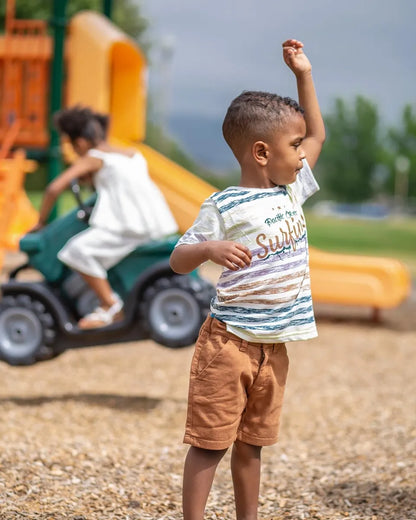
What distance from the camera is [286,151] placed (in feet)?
7.76

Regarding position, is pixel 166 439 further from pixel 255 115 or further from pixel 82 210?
pixel 255 115

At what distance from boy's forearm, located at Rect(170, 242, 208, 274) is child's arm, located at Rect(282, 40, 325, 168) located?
21.4 inches

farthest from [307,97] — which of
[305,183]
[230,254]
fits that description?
[230,254]

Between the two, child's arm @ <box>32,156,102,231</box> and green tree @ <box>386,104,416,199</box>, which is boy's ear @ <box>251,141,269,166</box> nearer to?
child's arm @ <box>32,156,102,231</box>

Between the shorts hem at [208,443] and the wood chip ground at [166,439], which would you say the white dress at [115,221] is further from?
the shorts hem at [208,443]

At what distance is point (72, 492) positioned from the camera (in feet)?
10.0

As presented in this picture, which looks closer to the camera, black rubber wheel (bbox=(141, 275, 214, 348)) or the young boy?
the young boy

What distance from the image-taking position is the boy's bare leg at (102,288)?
4695 millimetres

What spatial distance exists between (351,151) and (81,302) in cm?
6972

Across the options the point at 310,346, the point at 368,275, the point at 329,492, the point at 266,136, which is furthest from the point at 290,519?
the point at 368,275

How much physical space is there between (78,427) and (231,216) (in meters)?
2.40

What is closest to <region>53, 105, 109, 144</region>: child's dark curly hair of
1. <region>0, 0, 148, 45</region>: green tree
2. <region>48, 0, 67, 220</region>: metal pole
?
<region>48, 0, 67, 220</region>: metal pole

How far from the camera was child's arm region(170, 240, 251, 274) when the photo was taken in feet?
7.27

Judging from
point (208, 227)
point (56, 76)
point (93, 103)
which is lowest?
point (208, 227)
